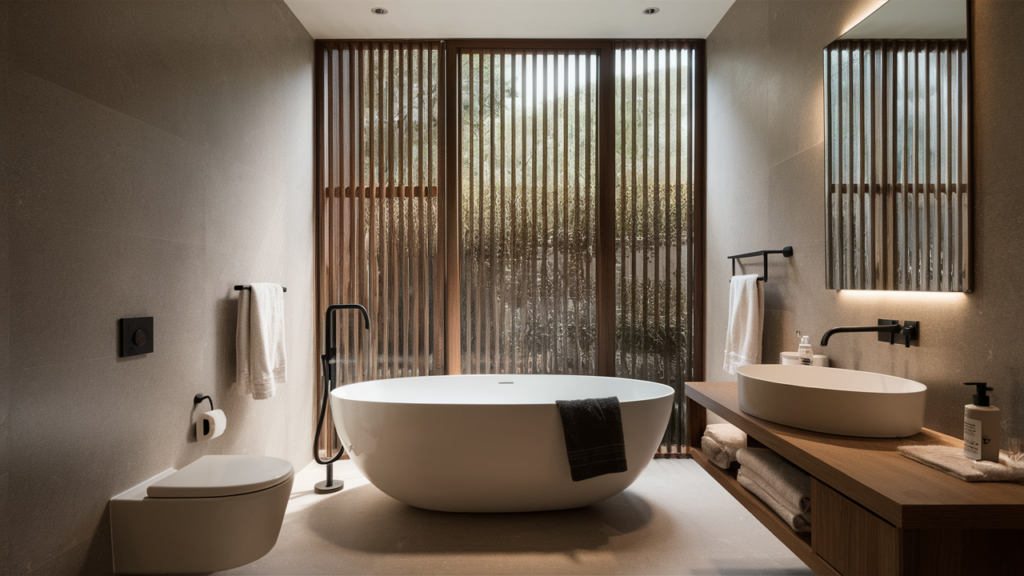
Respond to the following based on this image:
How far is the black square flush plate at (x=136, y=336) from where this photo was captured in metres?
1.91

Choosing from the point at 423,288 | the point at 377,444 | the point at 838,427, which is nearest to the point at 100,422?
the point at 377,444

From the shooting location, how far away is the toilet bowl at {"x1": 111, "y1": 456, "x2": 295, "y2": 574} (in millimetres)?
1851

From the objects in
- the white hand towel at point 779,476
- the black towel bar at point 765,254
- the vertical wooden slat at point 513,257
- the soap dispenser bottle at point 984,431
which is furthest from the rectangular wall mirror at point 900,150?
the vertical wooden slat at point 513,257

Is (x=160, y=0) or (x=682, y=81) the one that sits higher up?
(x=682, y=81)

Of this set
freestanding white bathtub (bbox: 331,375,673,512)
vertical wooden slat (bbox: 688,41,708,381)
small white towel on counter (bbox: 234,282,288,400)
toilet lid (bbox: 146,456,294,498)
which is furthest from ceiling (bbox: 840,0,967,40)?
small white towel on counter (bbox: 234,282,288,400)

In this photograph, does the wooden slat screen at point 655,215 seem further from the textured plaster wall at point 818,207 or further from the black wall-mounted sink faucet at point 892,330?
the black wall-mounted sink faucet at point 892,330

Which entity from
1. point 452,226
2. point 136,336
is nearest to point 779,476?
point 136,336

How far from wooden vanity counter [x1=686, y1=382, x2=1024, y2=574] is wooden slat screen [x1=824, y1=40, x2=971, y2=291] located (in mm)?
599

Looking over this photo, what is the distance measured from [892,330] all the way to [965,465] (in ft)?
2.41

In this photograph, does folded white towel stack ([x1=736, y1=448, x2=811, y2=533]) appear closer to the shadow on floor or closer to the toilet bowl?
the shadow on floor

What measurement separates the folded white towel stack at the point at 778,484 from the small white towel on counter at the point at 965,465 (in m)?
0.31

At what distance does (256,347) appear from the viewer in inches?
104

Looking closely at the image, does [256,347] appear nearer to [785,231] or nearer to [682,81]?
[785,231]

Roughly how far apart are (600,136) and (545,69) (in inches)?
22.7
